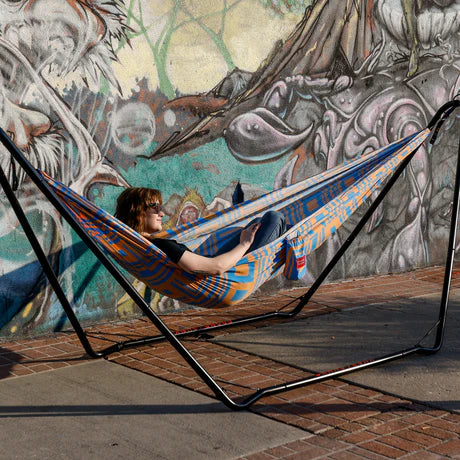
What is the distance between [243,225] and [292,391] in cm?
134

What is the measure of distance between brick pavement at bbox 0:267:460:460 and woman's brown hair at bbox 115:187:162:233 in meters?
0.88

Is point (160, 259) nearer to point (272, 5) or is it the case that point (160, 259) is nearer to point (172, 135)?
point (172, 135)

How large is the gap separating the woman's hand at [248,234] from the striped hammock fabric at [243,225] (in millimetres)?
204

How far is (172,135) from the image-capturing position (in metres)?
5.96

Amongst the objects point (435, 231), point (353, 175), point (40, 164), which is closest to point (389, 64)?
point (435, 231)

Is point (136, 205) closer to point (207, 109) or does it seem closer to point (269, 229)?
point (269, 229)

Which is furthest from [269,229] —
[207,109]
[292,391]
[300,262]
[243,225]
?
[207,109]

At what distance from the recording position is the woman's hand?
15.3ft

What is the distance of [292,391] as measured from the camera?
4254 millimetres

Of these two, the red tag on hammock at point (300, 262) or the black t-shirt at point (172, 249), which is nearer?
the black t-shirt at point (172, 249)

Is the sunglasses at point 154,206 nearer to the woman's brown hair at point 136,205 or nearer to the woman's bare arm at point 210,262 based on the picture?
the woman's brown hair at point 136,205

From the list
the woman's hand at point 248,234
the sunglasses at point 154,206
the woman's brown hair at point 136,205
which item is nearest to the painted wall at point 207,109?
the woman's brown hair at point 136,205

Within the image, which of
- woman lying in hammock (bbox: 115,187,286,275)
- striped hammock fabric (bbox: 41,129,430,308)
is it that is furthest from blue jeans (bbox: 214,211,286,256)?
striped hammock fabric (bbox: 41,129,430,308)

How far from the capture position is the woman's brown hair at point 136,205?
14.9 ft
